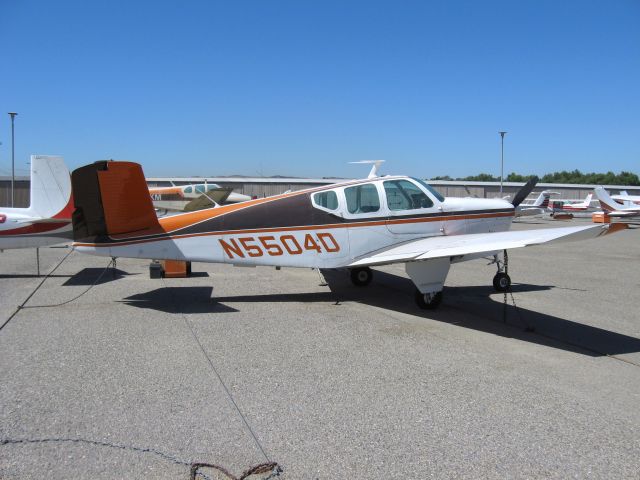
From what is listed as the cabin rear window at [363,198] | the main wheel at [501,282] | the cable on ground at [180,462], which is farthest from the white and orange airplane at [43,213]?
the main wheel at [501,282]

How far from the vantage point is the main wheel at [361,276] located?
404 inches

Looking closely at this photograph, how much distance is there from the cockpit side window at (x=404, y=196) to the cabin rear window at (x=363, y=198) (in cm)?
22

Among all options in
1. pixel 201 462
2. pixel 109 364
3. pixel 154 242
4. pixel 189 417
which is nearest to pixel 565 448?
pixel 201 462

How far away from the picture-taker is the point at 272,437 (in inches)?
144

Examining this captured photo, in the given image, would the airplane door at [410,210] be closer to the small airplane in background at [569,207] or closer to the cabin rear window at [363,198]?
Answer: the cabin rear window at [363,198]

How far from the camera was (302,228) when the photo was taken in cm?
827

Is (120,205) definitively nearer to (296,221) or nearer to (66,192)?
(296,221)

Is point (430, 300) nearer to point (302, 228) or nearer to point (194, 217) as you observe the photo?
point (302, 228)

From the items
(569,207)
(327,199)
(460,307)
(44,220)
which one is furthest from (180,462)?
(569,207)

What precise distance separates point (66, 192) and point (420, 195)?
8563mm

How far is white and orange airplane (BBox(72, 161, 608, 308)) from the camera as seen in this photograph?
25.1 feet

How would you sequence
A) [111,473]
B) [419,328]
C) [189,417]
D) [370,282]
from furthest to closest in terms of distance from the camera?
1. [370,282]
2. [419,328]
3. [189,417]
4. [111,473]

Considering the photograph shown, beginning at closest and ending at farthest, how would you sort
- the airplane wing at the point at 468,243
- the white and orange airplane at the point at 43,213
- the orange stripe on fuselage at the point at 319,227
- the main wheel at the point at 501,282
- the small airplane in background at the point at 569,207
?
1. the airplane wing at the point at 468,243
2. the orange stripe on fuselage at the point at 319,227
3. the main wheel at the point at 501,282
4. the white and orange airplane at the point at 43,213
5. the small airplane in background at the point at 569,207

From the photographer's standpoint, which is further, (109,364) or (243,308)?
A: (243,308)
